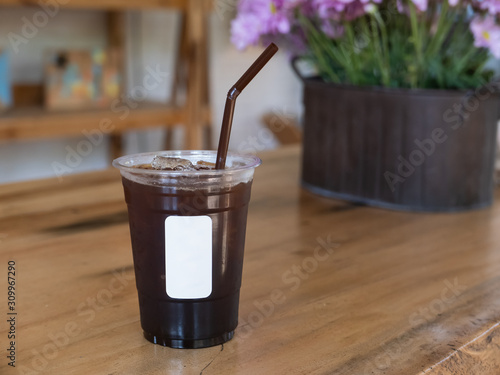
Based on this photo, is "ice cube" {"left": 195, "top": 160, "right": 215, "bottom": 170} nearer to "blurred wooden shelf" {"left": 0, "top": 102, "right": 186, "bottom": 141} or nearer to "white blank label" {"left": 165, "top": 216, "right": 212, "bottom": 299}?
"white blank label" {"left": 165, "top": 216, "right": 212, "bottom": 299}

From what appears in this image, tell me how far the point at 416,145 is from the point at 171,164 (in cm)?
58

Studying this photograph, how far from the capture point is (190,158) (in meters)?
0.59

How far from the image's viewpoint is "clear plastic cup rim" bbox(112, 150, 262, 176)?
0.50 m

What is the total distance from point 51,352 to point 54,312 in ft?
0.29

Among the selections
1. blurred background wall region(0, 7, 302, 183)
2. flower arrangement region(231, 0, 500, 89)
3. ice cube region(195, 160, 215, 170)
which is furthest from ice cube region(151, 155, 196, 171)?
blurred background wall region(0, 7, 302, 183)

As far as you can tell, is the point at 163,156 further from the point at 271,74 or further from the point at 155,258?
the point at 271,74

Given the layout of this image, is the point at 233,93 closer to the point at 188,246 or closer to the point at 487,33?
the point at 188,246

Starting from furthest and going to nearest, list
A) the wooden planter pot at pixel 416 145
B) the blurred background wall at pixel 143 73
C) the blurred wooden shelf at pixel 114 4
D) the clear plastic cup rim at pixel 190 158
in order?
1. the blurred background wall at pixel 143 73
2. the blurred wooden shelf at pixel 114 4
3. the wooden planter pot at pixel 416 145
4. the clear plastic cup rim at pixel 190 158

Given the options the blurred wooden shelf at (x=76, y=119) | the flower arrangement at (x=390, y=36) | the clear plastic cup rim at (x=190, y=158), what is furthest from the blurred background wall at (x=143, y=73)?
the clear plastic cup rim at (x=190, y=158)

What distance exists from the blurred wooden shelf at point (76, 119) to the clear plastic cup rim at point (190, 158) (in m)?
1.66

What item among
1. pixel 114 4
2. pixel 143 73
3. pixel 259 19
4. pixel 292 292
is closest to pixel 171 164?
pixel 292 292

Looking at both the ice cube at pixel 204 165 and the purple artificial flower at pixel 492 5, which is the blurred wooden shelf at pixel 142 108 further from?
the ice cube at pixel 204 165

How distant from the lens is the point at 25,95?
2574 mm

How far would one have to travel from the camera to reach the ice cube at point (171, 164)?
54 cm
